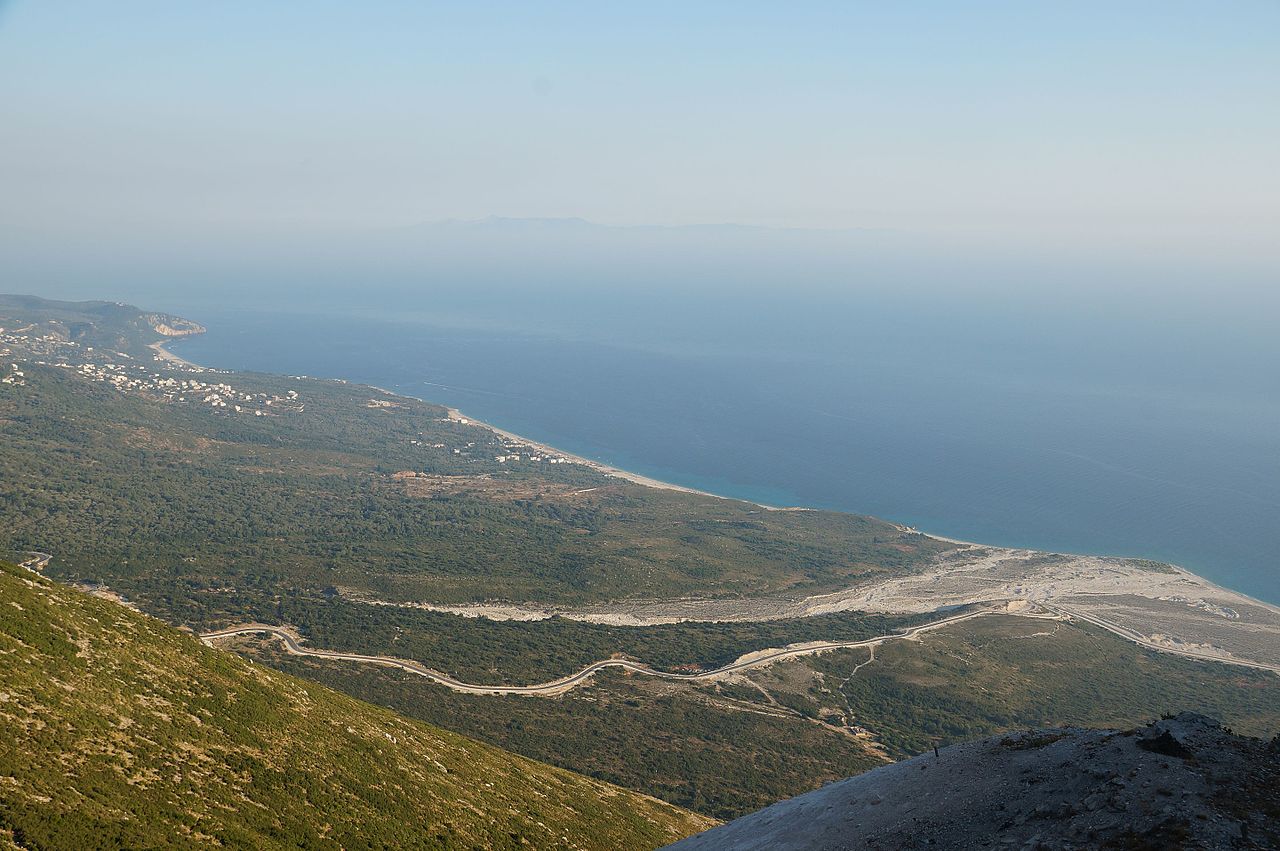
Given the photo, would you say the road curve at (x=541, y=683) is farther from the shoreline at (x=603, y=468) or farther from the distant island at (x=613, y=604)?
the shoreline at (x=603, y=468)

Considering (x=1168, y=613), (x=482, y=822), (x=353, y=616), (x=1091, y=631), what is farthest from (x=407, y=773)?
(x=1168, y=613)

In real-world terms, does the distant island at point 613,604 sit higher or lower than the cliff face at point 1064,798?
lower

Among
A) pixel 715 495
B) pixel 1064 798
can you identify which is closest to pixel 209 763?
pixel 1064 798

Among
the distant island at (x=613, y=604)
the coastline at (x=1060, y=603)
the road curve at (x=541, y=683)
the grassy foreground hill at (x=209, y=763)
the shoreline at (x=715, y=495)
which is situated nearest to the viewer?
the grassy foreground hill at (x=209, y=763)

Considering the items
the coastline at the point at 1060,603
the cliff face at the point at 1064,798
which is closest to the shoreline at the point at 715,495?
the coastline at the point at 1060,603

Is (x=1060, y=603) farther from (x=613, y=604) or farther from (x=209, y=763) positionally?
(x=209, y=763)
